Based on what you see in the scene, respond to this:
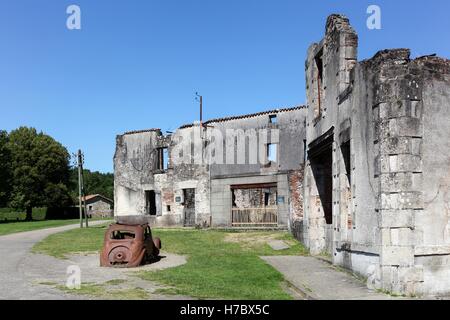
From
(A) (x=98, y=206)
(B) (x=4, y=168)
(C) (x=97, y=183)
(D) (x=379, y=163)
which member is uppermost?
(B) (x=4, y=168)

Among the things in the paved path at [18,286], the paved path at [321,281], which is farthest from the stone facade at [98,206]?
the paved path at [321,281]

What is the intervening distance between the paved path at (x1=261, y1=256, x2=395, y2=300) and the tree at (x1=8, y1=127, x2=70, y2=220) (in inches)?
1858

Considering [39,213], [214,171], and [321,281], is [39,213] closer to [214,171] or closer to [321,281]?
[214,171]

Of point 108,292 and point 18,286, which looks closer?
point 108,292

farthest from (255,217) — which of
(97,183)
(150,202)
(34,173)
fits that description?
(97,183)

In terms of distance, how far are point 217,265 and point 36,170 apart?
4825 cm

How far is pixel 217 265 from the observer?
14.2 m

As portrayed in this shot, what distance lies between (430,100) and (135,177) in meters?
29.8

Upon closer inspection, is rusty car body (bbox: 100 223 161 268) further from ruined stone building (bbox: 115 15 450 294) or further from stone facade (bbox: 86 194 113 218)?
stone facade (bbox: 86 194 113 218)

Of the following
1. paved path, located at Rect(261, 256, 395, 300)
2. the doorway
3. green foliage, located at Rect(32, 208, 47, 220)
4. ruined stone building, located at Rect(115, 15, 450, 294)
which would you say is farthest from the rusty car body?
green foliage, located at Rect(32, 208, 47, 220)

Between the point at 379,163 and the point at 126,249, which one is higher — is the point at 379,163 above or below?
above

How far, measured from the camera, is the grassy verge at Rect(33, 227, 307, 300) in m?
9.84

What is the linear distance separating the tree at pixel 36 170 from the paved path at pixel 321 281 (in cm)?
4720
